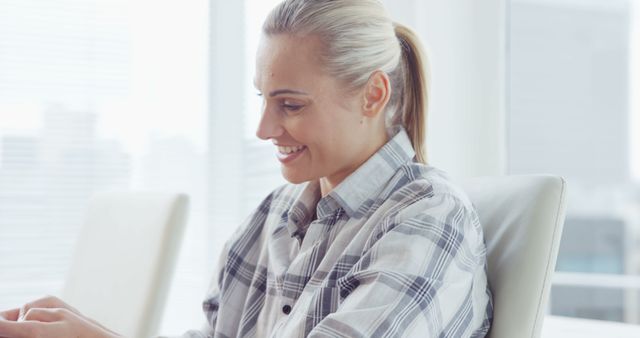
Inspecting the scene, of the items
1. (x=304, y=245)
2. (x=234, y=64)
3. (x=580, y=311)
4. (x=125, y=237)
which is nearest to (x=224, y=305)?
(x=304, y=245)

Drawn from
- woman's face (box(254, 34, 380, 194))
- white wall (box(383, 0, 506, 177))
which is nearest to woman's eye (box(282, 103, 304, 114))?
woman's face (box(254, 34, 380, 194))

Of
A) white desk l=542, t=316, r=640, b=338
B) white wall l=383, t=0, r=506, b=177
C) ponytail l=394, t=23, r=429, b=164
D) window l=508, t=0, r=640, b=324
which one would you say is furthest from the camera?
window l=508, t=0, r=640, b=324

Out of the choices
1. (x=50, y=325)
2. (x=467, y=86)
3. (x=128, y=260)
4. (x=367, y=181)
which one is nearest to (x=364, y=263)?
(x=367, y=181)

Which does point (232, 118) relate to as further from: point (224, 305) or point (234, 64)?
point (224, 305)

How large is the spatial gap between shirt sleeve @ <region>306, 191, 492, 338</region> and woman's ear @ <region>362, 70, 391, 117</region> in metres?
0.22

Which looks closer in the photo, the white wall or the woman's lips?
the woman's lips

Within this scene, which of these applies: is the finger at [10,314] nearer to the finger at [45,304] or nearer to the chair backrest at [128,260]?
the finger at [45,304]

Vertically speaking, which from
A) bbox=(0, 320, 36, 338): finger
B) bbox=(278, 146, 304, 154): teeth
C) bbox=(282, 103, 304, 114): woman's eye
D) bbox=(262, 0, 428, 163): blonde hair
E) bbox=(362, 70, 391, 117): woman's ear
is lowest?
bbox=(0, 320, 36, 338): finger

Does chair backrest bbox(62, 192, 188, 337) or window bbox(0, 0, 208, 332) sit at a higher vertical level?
window bbox(0, 0, 208, 332)

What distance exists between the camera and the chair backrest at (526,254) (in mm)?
1090

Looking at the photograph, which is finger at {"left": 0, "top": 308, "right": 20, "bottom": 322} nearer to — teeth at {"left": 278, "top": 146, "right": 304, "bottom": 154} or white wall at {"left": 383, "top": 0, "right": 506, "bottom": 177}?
teeth at {"left": 278, "top": 146, "right": 304, "bottom": 154}

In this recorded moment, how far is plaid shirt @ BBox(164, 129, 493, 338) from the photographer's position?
40.2 inches

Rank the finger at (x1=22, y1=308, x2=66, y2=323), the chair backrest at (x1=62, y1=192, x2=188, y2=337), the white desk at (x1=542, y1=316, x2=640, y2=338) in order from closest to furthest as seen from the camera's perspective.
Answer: the finger at (x1=22, y1=308, x2=66, y2=323) → the chair backrest at (x1=62, y1=192, x2=188, y2=337) → the white desk at (x1=542, y1=316, x2=640, y2=338)

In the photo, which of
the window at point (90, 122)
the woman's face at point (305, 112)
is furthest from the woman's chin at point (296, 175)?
the window at point (90, 122)
